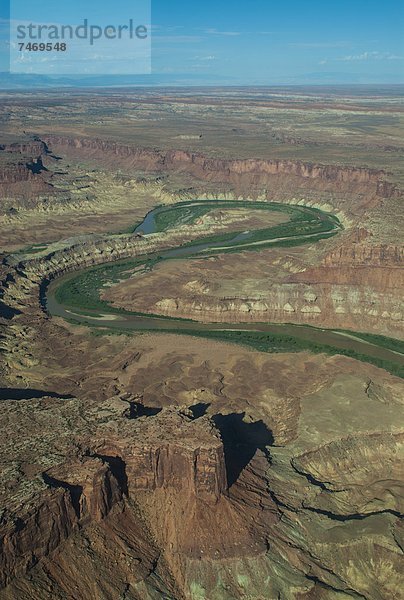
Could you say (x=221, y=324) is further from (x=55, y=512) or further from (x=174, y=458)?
(x=55, y=512)

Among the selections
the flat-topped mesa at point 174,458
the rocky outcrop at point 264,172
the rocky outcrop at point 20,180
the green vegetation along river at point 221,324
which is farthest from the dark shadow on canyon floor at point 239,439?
the rocky outcrop at point 20,180

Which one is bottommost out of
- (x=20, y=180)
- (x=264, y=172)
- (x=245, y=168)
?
(x=20, y=180)

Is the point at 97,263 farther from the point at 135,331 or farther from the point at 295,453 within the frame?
the point at 295,453

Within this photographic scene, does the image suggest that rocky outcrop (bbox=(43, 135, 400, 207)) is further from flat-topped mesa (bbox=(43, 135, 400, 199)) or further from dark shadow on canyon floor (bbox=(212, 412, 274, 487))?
dark shadow on canyon floor (bbox=(212, 412, 274, 487))

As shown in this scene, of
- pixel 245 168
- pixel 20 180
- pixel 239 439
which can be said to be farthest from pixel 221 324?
pixel 245 168

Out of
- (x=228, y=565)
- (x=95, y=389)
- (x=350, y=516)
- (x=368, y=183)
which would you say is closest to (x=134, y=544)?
(x=228, y=565)

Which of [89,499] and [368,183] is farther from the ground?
[368,183]
